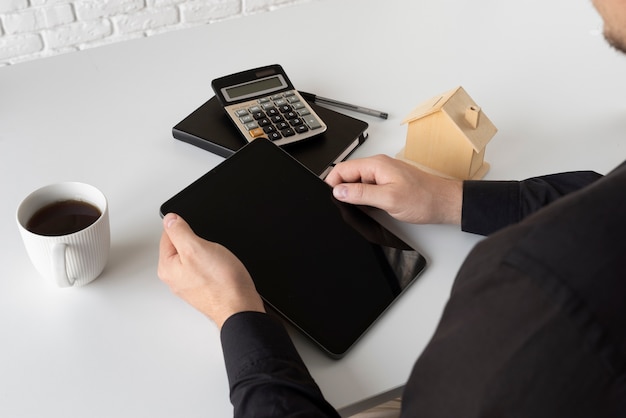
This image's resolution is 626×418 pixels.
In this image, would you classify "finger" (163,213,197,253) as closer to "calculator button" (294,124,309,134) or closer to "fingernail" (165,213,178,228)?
"fingernail" (165,213,178,228)

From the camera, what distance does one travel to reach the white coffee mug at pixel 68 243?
795 millimetres

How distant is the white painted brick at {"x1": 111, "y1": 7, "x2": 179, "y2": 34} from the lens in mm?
2197

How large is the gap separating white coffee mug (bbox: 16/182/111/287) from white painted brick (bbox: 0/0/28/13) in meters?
Result: 1.39

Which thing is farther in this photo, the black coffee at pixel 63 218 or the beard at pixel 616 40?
the black coffee at pixel 63 218

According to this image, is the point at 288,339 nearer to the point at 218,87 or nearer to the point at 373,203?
the point at 373,203

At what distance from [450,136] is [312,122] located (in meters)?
0.21

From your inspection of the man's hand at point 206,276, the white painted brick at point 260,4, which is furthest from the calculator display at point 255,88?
the white painted brick at point 260,4

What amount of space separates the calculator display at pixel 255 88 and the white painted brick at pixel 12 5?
4.06 feet

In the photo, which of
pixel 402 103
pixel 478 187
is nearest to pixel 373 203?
pixel 478 187

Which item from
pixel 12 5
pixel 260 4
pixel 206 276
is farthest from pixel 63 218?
pixel 260 4

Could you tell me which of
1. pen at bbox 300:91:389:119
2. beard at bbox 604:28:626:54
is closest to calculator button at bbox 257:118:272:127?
pen at bbox 300:91:389:119

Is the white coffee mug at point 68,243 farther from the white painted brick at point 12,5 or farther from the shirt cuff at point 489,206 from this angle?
the white painted brick at point 12,5

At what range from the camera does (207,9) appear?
2.30m

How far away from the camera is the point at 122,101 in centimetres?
113
